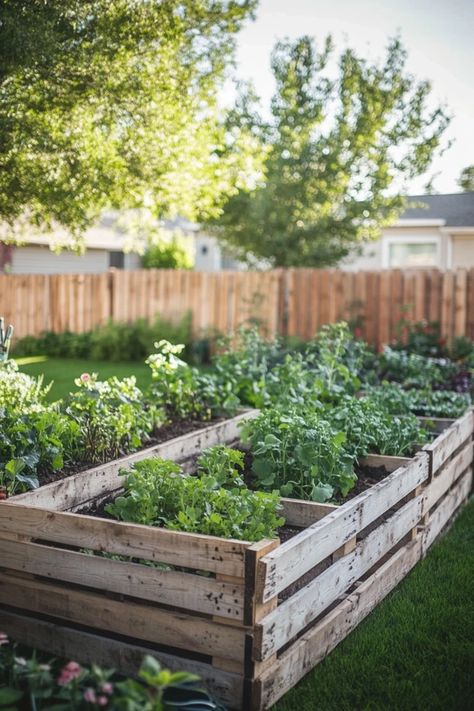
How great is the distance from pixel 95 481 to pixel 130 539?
100 cm

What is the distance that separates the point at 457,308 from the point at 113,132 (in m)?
7.18

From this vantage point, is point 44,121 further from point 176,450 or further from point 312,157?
point 312,157

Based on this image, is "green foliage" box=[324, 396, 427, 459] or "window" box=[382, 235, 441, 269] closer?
"green foliage" box=[324, 396, 427, 459]

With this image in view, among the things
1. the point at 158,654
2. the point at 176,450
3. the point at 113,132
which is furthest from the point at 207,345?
the point at 158,654

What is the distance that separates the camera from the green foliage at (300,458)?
4164mm

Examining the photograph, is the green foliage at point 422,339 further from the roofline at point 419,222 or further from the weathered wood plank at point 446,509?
the roofline at point 419,222

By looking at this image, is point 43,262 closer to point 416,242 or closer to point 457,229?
point 416,242

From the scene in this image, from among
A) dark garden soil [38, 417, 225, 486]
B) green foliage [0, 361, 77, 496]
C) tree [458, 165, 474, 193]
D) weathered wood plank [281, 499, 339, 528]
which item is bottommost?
weathered wood plank [281, 499, 339, 528]

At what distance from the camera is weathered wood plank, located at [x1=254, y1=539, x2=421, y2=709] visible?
2.86 metres

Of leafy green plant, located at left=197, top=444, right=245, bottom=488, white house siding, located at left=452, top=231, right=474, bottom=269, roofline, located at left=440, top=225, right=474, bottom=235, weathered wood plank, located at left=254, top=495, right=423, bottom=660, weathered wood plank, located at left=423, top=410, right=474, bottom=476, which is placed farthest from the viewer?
white house siding, located at left=452, top=231, right=474, bottom=269

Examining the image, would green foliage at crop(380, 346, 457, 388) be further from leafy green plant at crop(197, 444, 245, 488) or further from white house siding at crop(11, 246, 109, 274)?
white house siding at crop(11, 246, 109, 274)

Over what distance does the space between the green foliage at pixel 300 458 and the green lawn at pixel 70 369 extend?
593cm

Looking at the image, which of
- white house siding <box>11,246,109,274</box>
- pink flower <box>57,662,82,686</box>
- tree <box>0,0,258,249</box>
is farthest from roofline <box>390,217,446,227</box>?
pink flower <box>57,662,82,686</box>

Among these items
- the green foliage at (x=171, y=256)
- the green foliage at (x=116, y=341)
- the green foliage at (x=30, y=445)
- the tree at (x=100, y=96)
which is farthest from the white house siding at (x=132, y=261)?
the green foliage at (x=30, y=445)
